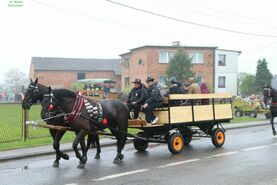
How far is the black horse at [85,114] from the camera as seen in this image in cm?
983

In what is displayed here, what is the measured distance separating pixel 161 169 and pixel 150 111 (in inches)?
95.6

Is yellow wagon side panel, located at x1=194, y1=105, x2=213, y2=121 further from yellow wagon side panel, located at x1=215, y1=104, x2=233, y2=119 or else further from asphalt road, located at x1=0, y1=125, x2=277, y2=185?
asphalt road, located at x1=0, y1=125, x2=277, y2=185

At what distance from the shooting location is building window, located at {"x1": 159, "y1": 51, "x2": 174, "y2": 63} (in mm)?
52125

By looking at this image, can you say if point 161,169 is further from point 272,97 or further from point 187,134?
point 272,97

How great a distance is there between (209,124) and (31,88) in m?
6.16

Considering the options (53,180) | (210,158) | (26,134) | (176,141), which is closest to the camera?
(53,180)

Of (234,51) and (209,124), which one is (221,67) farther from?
(209,124)

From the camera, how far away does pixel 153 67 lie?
51.6 metres

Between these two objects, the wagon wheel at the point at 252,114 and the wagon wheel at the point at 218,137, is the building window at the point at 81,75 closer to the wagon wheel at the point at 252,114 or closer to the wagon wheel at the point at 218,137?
the wagon wheel at the point at 252,114

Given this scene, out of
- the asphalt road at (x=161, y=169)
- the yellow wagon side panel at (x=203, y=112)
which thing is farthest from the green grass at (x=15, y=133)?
the yellow wagon side panel at (x=203, y=112)

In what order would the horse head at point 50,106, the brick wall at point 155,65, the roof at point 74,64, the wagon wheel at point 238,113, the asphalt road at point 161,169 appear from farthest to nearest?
1. the roof at point 74,64
2. the brick wall at point 155,65
3. the wagon wheel at point 238,113
4. the horse head at point 50,106
5. the asphalt road at point 161,169

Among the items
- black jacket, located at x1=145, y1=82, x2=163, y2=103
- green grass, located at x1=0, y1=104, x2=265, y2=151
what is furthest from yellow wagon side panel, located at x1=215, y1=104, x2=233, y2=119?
green grass, located at x1=0, y1=104, x2=265, y2=151

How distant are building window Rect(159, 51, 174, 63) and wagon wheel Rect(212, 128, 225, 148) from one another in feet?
127

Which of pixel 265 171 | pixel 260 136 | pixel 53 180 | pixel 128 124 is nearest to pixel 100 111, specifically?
pixel 128 124
